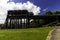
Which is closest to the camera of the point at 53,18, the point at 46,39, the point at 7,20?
the point at 46,39

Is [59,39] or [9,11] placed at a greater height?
[9,11]

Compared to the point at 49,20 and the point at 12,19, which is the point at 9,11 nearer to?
the point at 12,19

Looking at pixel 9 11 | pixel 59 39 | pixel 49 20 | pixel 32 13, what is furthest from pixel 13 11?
pixel 59 39

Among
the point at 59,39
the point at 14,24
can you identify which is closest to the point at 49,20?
the point at 14,24

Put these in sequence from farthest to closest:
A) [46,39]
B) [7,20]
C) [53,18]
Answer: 1. [53,18]
2. [7,20]
3. [46,39]

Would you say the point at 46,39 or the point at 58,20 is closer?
the point at 46,39

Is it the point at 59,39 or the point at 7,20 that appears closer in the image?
the point at 59,39

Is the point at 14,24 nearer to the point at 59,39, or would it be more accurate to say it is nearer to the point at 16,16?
the point at 16,16

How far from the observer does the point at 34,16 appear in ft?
489

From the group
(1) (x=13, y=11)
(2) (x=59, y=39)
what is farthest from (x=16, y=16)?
(2) (x=59, y=39)

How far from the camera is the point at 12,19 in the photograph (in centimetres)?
15138

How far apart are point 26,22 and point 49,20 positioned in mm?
19312

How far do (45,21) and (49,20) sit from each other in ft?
20.8

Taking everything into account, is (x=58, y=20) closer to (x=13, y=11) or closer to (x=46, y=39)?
(x=13, y=11)
